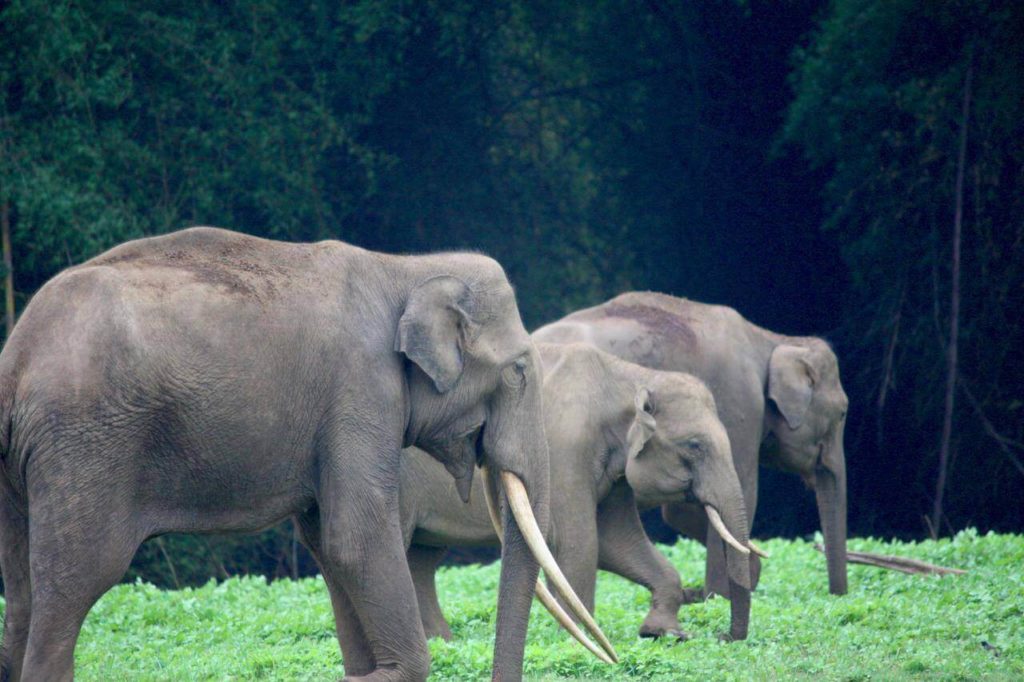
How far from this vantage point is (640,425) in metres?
8.07

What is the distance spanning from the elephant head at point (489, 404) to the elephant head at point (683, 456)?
2.26 metres

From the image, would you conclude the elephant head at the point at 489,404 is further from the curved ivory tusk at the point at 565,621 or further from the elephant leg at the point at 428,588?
the elephant leg at the point at 428,588

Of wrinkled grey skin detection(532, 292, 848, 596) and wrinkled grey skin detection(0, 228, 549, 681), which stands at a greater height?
wrinkled grey skin detection(0, 228, 549, 681)

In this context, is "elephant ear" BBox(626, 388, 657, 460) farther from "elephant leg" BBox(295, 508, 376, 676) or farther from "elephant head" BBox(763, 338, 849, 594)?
"elephant leg" BBox(295, 508, 376, 676)

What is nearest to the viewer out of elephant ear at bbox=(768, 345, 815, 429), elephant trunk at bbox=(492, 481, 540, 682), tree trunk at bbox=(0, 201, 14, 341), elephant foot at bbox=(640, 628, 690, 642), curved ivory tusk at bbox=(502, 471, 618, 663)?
curved ivory tusk at bbox=(502, 471, 618, 663)

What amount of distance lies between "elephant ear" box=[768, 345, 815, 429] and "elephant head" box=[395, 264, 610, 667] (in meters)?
4.75

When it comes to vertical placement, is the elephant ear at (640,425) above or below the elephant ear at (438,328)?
below

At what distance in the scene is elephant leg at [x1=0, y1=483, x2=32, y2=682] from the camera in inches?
197

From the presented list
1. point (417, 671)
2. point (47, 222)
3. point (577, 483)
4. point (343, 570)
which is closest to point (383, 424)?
point (343, 570)

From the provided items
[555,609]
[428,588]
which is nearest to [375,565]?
[555,609]

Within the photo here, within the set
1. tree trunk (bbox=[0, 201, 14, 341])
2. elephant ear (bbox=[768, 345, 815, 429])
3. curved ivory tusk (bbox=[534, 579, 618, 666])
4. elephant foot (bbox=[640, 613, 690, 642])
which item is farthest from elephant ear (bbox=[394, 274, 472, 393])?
tree trunk (bbox=[0, 201, 14, 341])

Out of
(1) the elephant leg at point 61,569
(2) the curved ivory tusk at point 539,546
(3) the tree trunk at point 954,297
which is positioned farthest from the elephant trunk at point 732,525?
(3) the tree trunk at point 954,297

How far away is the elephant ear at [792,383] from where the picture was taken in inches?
406

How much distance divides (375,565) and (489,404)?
920mm
